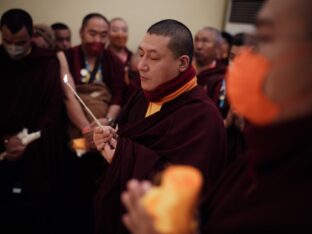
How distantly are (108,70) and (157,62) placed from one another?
1043 millimetres

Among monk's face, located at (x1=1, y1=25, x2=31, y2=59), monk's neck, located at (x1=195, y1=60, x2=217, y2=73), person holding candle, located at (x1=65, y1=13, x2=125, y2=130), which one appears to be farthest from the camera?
monk's neck, located at (x1=195, y1=60, x2=217, y2=73)

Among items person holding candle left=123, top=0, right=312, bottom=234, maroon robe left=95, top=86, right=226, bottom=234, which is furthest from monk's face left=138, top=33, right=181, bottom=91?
person holding candle left=123, top=0, right=312, bottom=234

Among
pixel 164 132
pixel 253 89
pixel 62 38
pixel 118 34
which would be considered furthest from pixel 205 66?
pixel 253 89

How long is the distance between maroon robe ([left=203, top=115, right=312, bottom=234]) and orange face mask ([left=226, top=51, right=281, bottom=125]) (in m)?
0.03

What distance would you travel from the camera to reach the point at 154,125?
57.7 inches

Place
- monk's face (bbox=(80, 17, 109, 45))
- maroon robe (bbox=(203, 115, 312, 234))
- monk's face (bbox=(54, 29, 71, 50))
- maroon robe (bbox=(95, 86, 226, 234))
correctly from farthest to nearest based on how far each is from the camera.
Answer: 1. monk's face (bbox=(54, 29, 71, 50))
2. monk's face (bbox=(80, 17, 109, 45))
3. maroon robe (bbox=(95, 86, 226, 234))
4. maroon robe (bbox=(203, 115, 312, 234))

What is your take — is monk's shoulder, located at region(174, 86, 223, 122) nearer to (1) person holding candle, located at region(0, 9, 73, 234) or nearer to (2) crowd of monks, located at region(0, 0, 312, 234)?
(2) crowd of monks, located at region(0, 0, 312, 234)

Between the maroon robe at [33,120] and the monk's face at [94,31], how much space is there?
316mm

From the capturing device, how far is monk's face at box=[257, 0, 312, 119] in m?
0.62

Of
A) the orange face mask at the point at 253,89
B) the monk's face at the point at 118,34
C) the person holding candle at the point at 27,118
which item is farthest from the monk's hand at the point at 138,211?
the monk's face at the point at 118,34

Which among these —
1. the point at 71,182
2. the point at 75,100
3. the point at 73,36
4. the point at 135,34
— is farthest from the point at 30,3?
the point at 71,182

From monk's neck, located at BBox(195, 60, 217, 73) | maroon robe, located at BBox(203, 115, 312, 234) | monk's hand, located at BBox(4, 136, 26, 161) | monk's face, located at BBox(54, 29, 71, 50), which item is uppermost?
maroon robe, located at BBox(203, 115, 312, 234)

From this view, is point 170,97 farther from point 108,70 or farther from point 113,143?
point 108,70

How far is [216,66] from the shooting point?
2607mm
